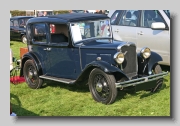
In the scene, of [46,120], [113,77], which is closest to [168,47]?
[113,77]

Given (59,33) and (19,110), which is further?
(59,33)

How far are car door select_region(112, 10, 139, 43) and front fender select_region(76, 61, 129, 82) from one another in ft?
8.57

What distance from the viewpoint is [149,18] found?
746 centimetres

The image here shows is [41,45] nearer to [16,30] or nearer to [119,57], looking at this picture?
[119,57]

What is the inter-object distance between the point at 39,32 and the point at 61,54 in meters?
0.86

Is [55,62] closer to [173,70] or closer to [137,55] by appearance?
[137,55]

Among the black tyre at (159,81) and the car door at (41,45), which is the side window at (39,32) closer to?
the car door at (41,45)

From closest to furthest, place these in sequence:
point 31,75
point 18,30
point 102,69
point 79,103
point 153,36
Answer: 1. point 102,69
2. point 79,103
3. point 31,75
4. point 153,36
5. point 18,30

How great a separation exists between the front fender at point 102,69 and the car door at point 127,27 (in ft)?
8.57

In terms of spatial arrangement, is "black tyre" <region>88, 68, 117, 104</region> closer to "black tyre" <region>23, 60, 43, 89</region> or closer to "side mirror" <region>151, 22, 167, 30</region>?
"black tyre" <region>23, 60, 43, 89</region>

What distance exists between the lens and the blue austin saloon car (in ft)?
17.1

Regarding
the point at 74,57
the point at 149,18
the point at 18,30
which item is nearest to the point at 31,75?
the point at 74,57

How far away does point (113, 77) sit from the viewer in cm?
504

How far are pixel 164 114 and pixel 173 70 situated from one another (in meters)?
0.86
